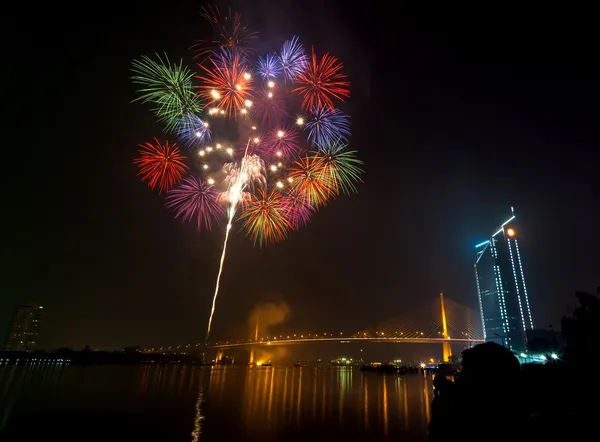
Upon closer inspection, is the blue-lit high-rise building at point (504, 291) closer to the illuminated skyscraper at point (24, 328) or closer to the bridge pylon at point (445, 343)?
the bridge pylon at point (445, 343)

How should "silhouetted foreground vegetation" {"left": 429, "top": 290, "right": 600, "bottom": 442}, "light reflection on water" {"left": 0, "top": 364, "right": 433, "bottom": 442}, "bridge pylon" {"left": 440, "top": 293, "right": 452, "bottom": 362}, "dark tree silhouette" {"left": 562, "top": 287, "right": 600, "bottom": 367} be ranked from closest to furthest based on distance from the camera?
1. "silhouetted foreground vegetation" {"left": 429, "top": 290, "right": 600, "bottom": 442}
2. "dark tree silhouette" {"left": 562, "top": 287, "right": 600, "bottom": 367}
3. "light reflection on water" {"left": 0, "top": 364, "right": 433, "bottom": 442}
4. "bridge pylon" {"left": 440, "top": 293, "right": 452, "bottom": 362}

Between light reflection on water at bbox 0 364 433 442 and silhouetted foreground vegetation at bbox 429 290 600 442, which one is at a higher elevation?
silhouetted foreground vegetation at bbox 429 290 600 442

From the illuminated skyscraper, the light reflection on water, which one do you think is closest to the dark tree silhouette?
the light reflection on water

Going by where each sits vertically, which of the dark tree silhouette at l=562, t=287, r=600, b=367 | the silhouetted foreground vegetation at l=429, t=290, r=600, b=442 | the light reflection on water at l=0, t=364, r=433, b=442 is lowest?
the light reflection on water at l=0, t=364, r=433, b=442

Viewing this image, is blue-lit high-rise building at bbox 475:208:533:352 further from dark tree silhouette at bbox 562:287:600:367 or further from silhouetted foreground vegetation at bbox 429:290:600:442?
silhouetted foreground vegetation at bbox 429:290:600:442

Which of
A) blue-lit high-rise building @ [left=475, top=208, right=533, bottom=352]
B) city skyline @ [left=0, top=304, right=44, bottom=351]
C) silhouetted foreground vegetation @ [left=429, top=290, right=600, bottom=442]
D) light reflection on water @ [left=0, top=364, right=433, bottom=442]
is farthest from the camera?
city skyline @ [left=0, top=304, right=44, bottom=351]

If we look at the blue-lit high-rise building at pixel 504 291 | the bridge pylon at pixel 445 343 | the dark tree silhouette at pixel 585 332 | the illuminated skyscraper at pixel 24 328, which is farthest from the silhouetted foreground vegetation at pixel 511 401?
the illuminated skyscraper at pixel 24 328

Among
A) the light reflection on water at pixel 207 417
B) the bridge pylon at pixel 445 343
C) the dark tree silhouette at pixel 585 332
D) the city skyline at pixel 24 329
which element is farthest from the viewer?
the city skyline at pixel 24 329

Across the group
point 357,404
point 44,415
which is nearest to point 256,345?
point 357,404
